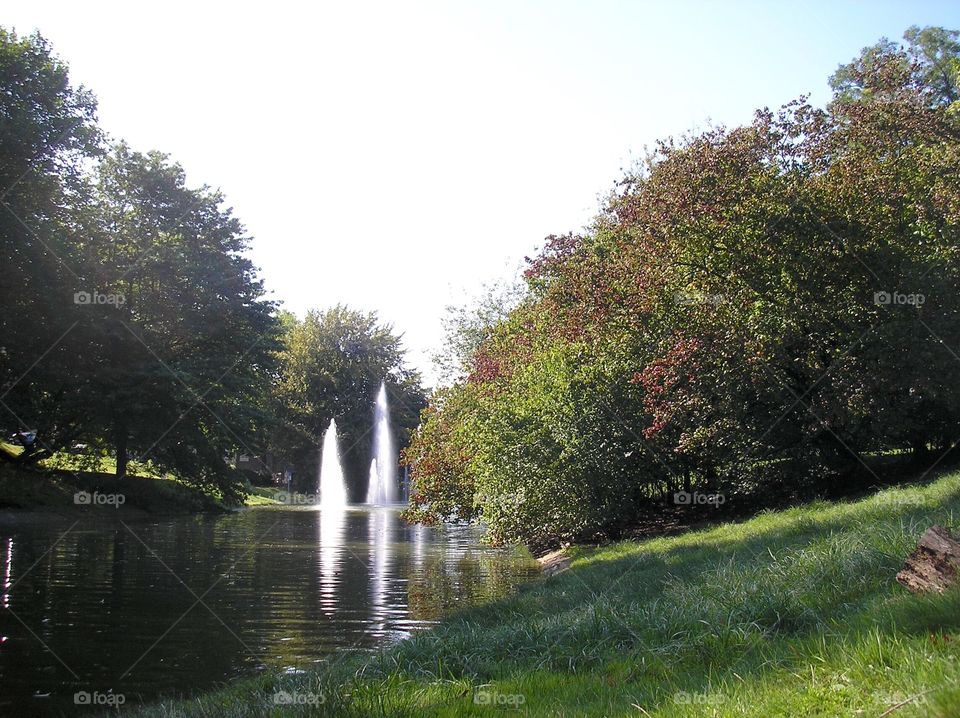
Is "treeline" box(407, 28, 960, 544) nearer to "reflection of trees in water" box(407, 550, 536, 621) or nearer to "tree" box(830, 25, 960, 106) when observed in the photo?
"reflection of trees in water" box(407, 550, 536, 621)

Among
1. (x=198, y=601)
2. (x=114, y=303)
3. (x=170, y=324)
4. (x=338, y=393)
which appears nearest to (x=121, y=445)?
(x=170, y=324)

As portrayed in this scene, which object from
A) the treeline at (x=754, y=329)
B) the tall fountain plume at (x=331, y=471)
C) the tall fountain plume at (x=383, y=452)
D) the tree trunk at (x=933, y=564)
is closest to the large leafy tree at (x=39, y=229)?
the treeline at (x=754, y=329)

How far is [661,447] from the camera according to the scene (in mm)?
24984

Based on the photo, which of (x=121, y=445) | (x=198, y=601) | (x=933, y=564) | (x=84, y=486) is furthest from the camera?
(x=121, y=445)

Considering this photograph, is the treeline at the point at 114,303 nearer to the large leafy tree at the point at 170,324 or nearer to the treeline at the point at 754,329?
the large leafy tree at the point at 170,324

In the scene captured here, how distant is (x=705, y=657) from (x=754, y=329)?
1503cm

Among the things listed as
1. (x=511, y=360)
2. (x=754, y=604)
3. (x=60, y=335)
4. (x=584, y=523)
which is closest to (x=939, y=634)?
(x=754, y=604)

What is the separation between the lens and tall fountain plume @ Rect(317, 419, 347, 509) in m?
73.6

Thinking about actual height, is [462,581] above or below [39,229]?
below

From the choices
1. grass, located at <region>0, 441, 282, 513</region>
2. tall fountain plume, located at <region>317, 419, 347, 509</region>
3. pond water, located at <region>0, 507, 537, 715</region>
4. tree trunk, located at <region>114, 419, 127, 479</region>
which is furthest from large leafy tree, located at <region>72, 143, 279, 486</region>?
tall fountain plume, located at <region>317, 419, 347, 509</region>

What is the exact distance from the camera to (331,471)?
78625mm

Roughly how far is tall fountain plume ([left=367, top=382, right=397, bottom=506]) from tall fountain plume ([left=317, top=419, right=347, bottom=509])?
284cm

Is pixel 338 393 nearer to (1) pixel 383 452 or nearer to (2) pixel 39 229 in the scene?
(1) pixel 383 452

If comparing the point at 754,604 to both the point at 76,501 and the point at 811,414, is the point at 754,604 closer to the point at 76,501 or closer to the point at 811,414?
the point at 811,414
